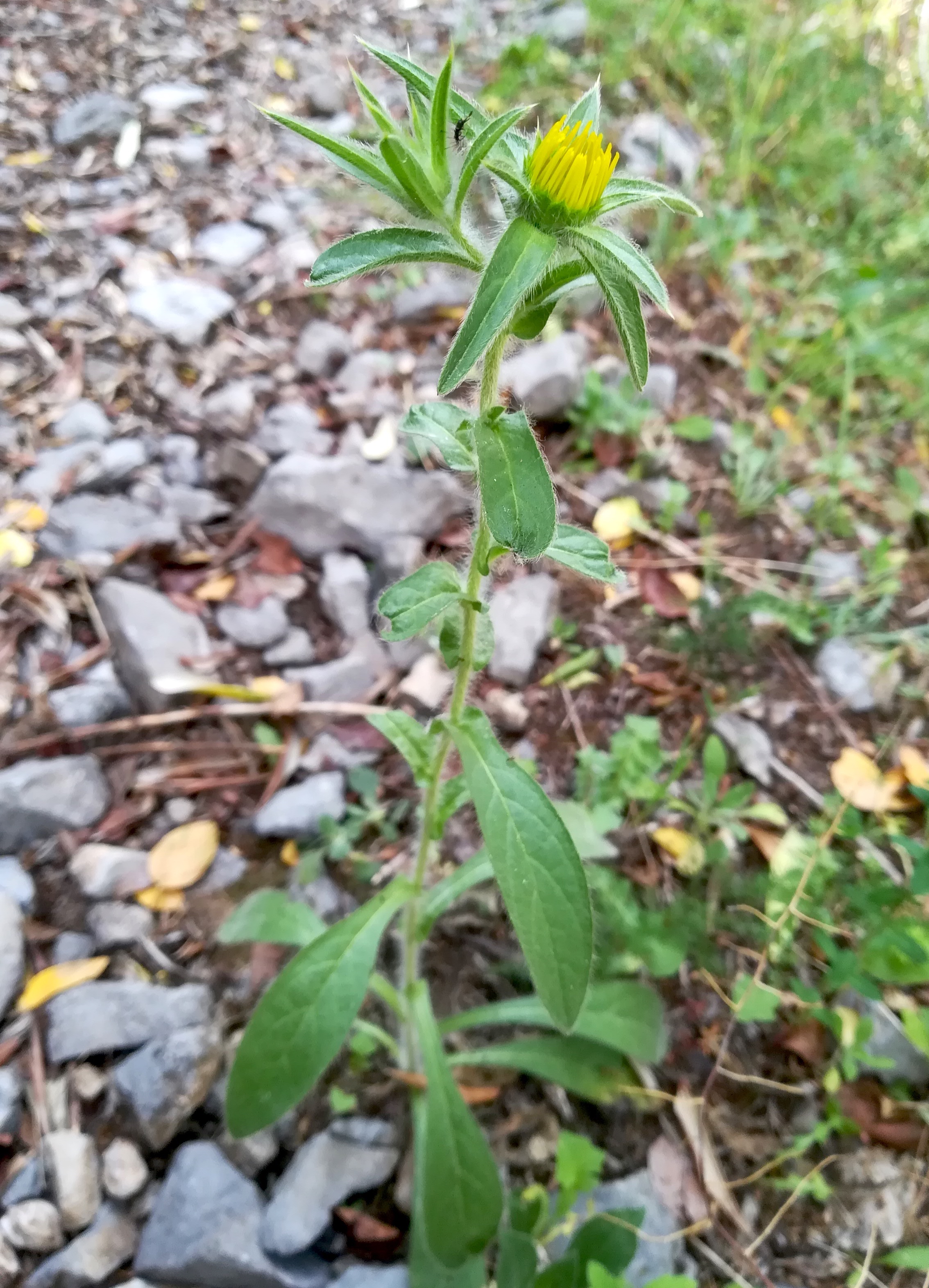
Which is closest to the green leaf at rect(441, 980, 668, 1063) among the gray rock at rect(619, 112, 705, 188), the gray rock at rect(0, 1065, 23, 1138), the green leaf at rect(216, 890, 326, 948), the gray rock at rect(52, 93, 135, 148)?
the green leaf at rect(216, 890, 326, 948)

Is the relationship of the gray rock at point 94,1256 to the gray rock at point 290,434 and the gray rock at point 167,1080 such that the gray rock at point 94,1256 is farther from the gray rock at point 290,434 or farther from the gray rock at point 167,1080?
the gray rock at point 290,434

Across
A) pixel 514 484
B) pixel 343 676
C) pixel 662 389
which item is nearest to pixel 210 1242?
pixel 343 676

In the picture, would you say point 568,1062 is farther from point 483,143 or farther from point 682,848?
point 483,143

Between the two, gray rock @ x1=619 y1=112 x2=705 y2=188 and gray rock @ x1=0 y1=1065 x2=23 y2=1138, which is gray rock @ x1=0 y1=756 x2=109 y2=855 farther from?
gray rock @ x1=619 y1=112 x2=705 y2=188

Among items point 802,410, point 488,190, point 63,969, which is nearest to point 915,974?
point 63,969

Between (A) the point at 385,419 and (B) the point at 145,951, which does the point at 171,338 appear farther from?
(B) the point at 145,951
